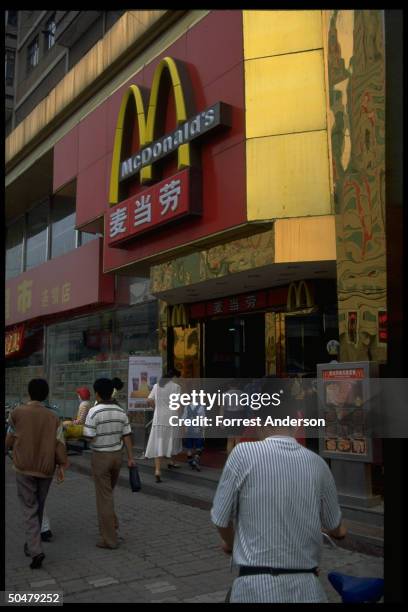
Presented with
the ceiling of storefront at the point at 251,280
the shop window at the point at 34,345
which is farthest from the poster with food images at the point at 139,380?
the shop window at the point at 34,345

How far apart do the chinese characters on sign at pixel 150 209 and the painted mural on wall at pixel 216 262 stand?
808 millimetres

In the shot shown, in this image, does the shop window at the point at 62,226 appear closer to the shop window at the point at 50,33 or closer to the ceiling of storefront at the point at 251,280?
the shop window at the point at 50,33

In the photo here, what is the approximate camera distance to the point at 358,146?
24.6 feet

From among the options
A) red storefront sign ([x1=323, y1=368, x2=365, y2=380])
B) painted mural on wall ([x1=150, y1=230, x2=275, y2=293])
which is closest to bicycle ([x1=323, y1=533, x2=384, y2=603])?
red storefront sign ([x1=323, y1=368, x2=365, y2=380])

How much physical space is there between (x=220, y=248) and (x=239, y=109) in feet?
7.33

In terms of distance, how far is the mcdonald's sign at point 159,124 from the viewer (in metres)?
9.50

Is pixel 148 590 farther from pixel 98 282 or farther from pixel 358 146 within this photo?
pixel 98 282

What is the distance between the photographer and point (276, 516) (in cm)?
256

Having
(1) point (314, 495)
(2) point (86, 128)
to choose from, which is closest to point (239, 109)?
(2) point (86, 128)

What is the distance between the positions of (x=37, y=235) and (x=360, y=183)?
16.4 metres

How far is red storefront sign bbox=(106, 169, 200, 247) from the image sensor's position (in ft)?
32.0

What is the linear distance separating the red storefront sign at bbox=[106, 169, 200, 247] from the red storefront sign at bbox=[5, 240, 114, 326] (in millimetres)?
2464

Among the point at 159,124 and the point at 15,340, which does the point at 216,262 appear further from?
the point at 15,340

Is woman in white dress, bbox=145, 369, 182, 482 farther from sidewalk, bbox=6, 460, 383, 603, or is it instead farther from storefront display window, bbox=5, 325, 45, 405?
storefront display window, bbox=5, 325, 45, 405
